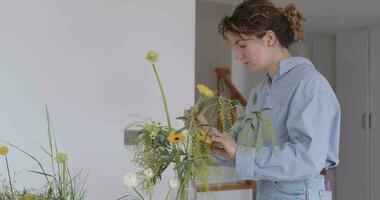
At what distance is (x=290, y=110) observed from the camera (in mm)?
1299

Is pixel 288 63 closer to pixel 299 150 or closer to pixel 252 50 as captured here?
pixel 252 50

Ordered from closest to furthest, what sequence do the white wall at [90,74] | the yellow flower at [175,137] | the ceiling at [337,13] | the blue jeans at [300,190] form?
the yellow flower at [175,137] → the blue jeans at [300,190] → the white wall at [90,74] → the ceiling at [337,13]

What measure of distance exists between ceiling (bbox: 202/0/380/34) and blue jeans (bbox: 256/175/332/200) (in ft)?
9.22

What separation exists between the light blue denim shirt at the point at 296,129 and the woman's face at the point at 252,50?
5 cm

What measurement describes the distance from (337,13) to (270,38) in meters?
3.29

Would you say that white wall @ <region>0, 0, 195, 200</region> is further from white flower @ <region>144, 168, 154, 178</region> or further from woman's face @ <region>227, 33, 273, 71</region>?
white flower @ <region>144, 168, 154, 178</region>

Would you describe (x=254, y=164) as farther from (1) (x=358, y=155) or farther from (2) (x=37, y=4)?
(1) (x=358, y=155)

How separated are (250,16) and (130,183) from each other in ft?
1.86

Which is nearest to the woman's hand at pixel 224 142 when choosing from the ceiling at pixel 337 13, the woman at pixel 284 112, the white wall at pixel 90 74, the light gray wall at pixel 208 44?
the woman at pixel 284 112

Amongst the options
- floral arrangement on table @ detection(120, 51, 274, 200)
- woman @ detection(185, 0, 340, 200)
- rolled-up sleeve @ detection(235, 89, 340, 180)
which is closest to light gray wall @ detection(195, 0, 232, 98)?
woman @ detection(185, 0, 340, 200)

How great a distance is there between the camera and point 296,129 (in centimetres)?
124

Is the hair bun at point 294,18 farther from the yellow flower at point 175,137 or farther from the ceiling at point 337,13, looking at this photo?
the ceiling at point 337,13

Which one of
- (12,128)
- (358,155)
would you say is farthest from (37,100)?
(358,155)

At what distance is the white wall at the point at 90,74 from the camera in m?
1.75
